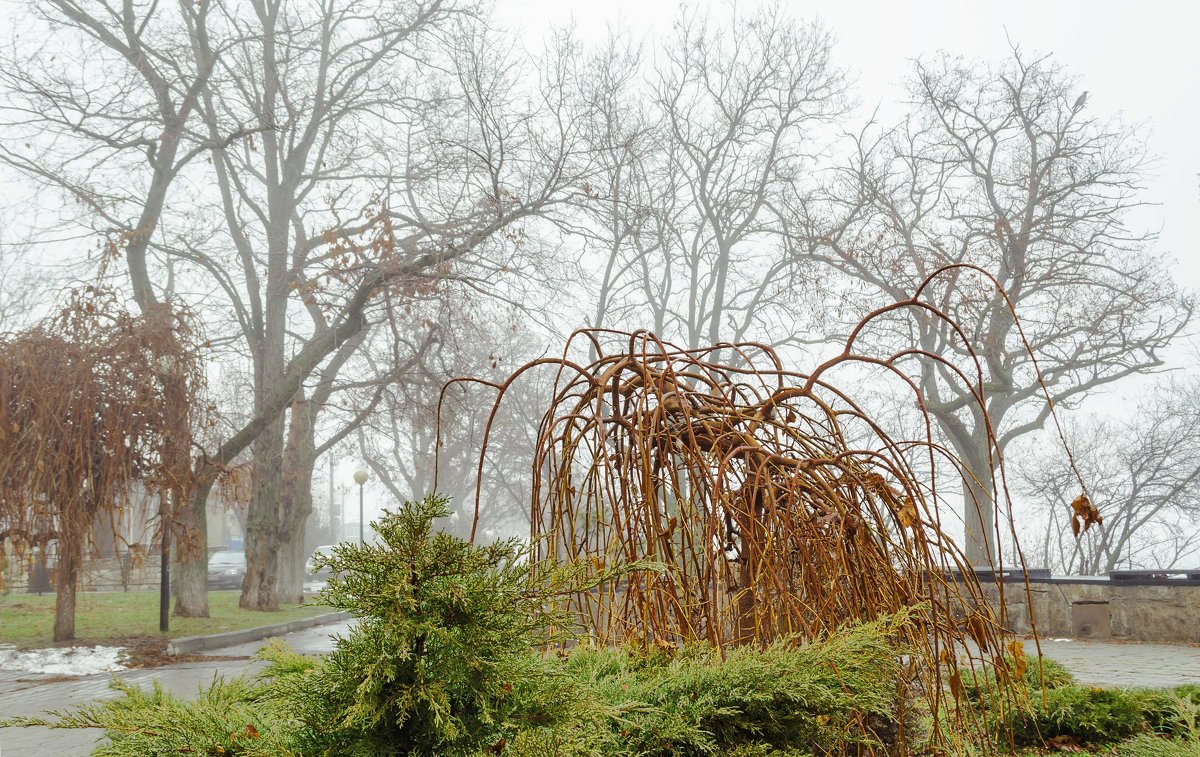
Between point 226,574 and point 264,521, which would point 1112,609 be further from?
point 226,574

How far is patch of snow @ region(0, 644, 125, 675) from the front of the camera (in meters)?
9.83

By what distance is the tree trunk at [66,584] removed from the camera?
35.2 feet

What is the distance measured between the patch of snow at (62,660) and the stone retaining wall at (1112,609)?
10.5 meters

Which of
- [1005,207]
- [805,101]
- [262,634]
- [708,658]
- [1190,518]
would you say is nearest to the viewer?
[708,658]

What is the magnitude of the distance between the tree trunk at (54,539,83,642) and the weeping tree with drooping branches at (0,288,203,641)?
1cm

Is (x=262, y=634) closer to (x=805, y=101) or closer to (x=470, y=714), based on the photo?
(x=470, y=714)

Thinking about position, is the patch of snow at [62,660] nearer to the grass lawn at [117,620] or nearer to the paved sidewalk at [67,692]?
the paved sidewalk at [67,692]

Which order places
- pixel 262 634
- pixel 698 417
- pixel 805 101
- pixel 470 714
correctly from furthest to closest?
pixel 805 101 → pixel 262 634 → pixel 698 417 → pixel 470 714

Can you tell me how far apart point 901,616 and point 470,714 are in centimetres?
109

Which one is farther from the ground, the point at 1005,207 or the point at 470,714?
the point at 1005,207

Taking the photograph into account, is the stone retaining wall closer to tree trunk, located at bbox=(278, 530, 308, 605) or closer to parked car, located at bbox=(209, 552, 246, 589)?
tree trunk, located at bbox=(278, 530, 308, 605)

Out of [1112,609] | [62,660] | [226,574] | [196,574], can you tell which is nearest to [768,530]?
[62,660]

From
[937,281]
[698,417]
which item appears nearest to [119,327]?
[698,417]

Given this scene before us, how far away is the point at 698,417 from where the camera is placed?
286 centimetres
